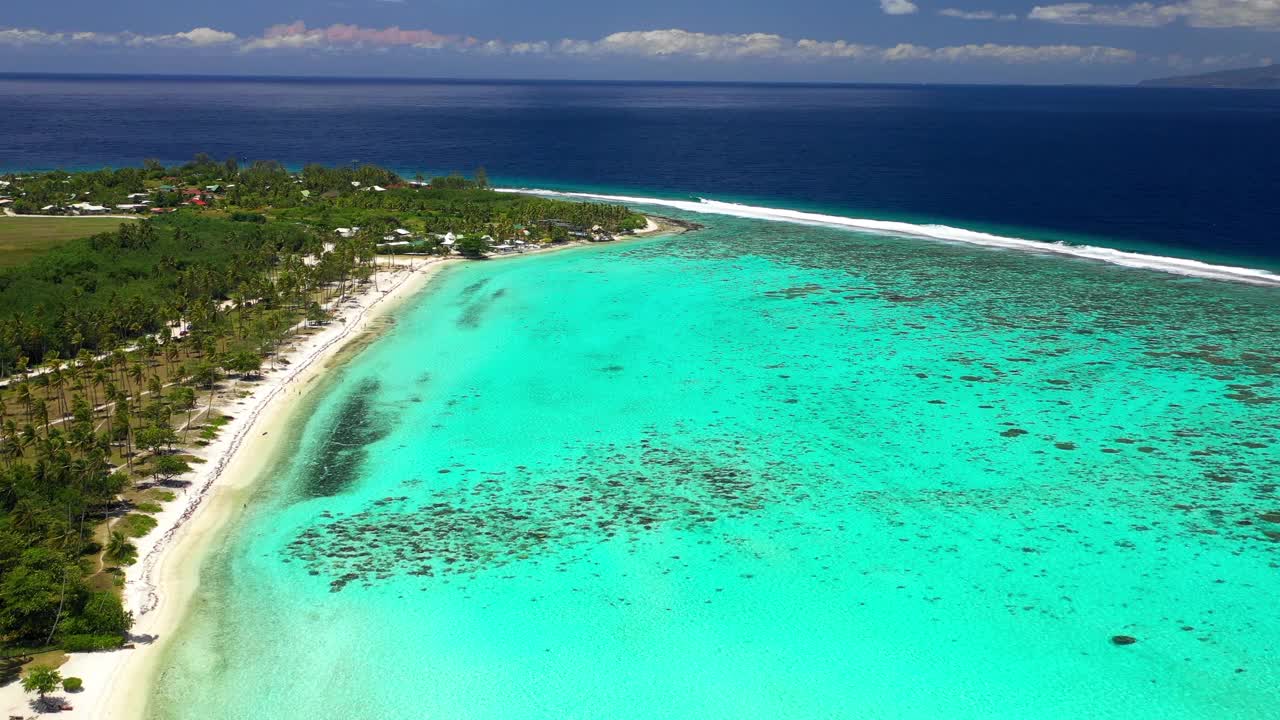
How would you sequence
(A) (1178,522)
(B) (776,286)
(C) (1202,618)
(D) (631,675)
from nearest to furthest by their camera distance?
(D) (631,675)
(C) (1202,618)
(A) (1178,522)
(B) (776,286)

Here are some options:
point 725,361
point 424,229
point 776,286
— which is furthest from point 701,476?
point 424,229

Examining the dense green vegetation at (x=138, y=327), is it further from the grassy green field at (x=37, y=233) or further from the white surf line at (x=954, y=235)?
the white surf line at (x=954, y=235)

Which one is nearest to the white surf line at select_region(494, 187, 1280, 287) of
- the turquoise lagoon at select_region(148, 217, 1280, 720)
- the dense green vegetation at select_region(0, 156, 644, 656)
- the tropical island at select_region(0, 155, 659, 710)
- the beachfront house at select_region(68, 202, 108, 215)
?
the tropical island at select_region(0, 155, 659, 710)

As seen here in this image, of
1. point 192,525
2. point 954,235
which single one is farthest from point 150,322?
point 954,235

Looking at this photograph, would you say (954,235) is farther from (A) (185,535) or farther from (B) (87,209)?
(B) (87,209)

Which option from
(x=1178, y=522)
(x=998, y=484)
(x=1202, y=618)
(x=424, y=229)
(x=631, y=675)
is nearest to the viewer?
(x=631, y=675)

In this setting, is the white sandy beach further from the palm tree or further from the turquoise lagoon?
the turquoise lagoon

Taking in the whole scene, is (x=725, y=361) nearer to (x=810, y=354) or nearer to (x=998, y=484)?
(x=810, y=354)
